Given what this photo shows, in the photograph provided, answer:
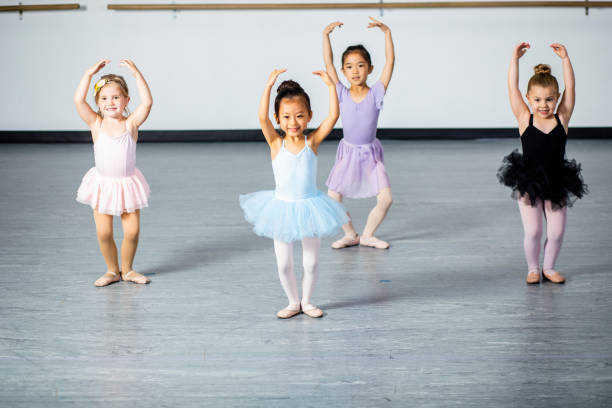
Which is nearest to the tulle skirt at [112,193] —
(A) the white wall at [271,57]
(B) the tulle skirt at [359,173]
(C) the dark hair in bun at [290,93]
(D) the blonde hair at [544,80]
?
(C) the dark hair in bun at [290,93]

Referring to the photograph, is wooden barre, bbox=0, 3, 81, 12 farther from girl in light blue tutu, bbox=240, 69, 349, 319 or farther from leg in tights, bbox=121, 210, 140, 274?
girl in light blue tutu, bbox=240, 69, 349, 319

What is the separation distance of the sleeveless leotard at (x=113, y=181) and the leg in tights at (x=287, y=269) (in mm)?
719

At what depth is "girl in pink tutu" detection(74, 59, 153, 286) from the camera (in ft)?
9.45

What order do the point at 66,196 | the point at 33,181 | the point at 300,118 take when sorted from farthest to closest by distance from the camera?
the point at 33,181
the point at 66,196
the point at 300,118

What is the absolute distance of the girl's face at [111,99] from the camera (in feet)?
9.43

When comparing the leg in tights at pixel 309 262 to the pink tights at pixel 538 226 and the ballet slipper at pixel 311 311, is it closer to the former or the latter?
the ballet slipper at pixel 311 311

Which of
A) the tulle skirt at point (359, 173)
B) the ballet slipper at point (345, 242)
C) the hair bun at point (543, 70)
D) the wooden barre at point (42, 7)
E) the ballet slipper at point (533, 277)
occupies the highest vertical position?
the wooden barre at point (42, 7)

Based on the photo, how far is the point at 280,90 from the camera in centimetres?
250

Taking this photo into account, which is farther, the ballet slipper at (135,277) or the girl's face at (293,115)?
the ballet slipper at (135,277)

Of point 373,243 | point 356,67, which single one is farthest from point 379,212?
point 356,67

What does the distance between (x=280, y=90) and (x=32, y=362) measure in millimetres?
1186

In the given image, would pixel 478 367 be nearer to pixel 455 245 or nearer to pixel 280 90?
pixel 280 90

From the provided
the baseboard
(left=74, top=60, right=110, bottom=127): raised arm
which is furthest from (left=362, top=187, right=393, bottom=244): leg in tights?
the baseboard

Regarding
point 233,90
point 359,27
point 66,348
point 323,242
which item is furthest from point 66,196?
point 359,27
